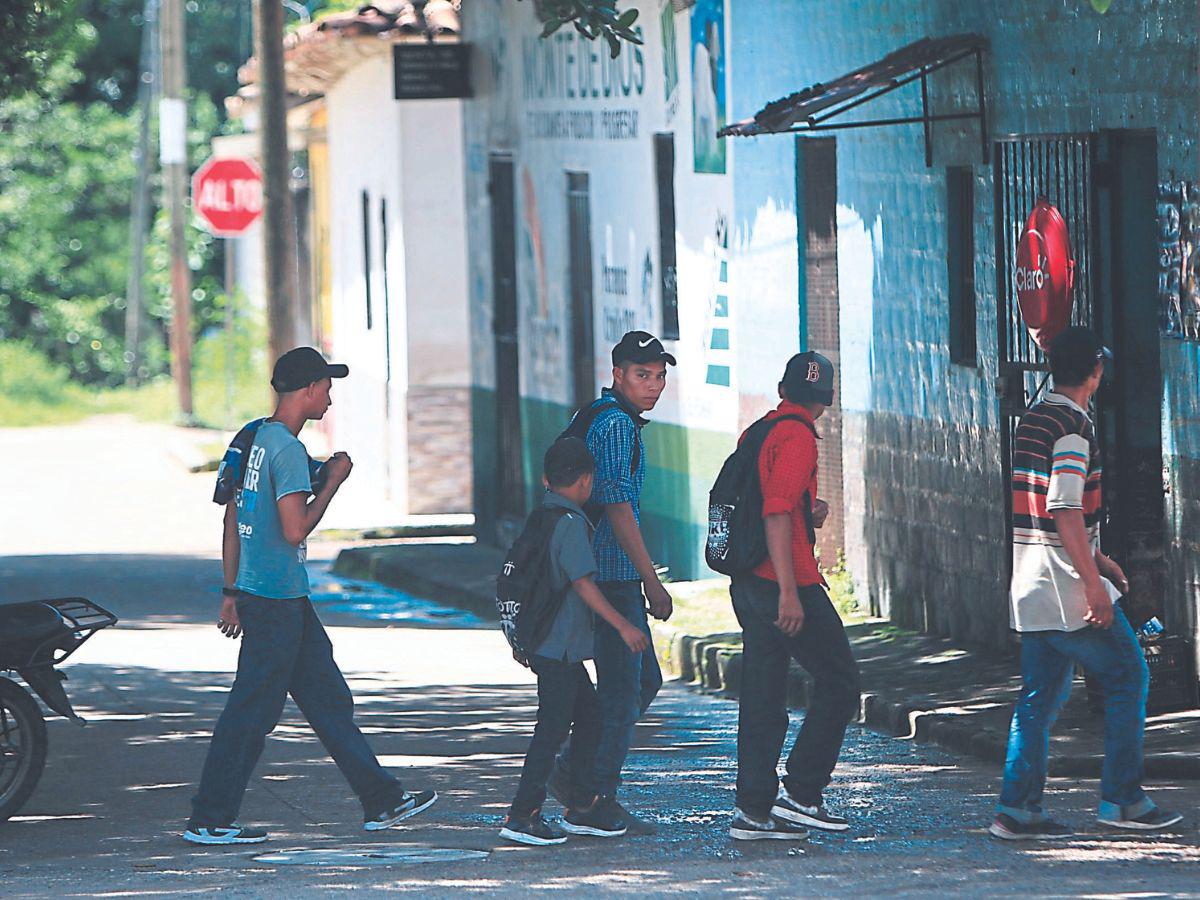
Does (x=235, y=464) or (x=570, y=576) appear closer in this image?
(x=570, y=576)

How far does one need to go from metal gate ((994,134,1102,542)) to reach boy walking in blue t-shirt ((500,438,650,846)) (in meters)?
3.55

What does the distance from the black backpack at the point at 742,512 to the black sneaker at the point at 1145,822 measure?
1.38 meters

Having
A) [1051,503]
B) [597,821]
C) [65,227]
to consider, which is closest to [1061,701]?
[1051,503]

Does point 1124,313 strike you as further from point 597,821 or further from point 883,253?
point 597,821

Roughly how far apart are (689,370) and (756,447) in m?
7.38

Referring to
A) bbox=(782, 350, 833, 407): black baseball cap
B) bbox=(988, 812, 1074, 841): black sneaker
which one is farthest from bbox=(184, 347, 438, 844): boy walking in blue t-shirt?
bbox=(988, 812, 1074, 841): black sneaker

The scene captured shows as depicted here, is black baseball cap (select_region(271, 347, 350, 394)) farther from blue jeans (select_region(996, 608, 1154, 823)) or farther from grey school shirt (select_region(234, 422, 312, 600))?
blue jeans (select_region(996, 608, 1154, 823))

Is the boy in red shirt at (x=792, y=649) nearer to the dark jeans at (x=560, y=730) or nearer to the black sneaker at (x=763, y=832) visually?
the black sneaker at (x=763, y=832)

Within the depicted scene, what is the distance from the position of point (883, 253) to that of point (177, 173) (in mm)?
21437

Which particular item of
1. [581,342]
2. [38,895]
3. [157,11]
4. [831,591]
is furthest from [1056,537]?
[157,11]

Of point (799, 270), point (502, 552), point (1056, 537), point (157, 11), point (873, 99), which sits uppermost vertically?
point (157, 11)

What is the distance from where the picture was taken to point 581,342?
18.0 metres

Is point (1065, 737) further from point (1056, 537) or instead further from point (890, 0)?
point (890, 0)

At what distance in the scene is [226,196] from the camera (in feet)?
101
